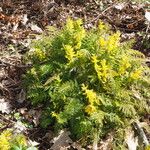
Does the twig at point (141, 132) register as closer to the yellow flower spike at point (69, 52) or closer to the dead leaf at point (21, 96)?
the yellow flower spike at point (69, 52)

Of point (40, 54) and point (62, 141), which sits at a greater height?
point (40, 54)

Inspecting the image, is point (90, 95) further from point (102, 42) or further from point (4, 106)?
point (4, 106)

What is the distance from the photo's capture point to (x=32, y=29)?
19.2ft

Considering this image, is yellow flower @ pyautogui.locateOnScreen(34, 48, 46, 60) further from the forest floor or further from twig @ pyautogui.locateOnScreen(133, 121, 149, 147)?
twig @ pyautogui.locateOnScreen(133, 121, 149, 147)

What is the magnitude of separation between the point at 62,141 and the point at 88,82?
0.65m

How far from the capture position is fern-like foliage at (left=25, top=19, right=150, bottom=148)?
4391 millimetres

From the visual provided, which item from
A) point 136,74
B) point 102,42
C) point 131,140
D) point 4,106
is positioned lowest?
point 4,106

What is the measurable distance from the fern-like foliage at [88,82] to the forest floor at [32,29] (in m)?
0.20

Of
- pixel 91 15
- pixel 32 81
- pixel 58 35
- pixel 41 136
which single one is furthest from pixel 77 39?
pixel 91 15

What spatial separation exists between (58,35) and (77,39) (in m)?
0.34

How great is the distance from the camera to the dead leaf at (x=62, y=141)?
439 centimetres

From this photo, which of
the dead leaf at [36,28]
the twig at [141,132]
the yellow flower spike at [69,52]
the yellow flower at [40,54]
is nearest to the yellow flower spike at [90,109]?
the twig at [141,132]

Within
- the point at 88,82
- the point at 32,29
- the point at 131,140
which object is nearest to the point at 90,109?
the point at 88,82

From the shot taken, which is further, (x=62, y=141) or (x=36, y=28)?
(x=36, y=28)
